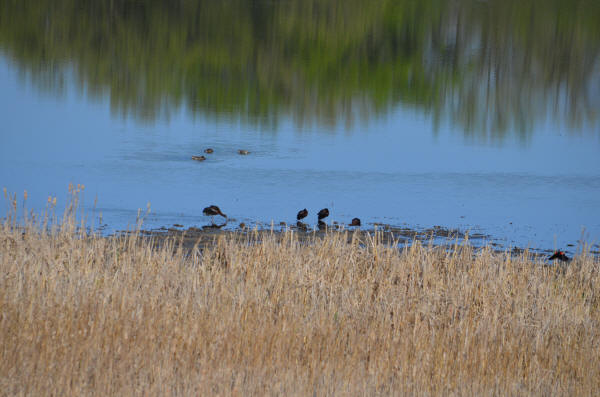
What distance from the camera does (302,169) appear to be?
22531 millimetres

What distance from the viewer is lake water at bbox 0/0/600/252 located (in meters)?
19.2

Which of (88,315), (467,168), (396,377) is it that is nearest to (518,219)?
(467,168)

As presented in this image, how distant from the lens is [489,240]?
16359 mm

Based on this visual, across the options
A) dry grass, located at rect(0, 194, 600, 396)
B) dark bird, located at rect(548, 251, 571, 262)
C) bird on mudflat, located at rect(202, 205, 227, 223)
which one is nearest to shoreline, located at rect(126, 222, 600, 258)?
bird on mudflat, located at rect(202, 205, 227, 223)

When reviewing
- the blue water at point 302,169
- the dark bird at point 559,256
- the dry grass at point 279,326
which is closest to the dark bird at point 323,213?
the blue water at point 302,169

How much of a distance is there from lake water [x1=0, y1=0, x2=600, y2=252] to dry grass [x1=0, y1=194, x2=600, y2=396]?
5.31 meters

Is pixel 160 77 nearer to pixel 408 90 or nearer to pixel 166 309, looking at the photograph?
pixel 408 90

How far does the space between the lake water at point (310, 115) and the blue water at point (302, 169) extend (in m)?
0.08

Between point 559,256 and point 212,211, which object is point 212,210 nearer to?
point 212,211

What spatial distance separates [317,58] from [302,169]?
20782 millimetres

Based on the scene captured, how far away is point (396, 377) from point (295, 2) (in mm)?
52235

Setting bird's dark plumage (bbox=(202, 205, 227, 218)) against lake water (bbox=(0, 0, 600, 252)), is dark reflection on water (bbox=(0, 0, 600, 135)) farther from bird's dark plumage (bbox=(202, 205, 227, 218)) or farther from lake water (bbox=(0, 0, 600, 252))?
bird's dark plumage (bbox=(202, 205, 227, 218))

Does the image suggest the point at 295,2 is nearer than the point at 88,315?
No

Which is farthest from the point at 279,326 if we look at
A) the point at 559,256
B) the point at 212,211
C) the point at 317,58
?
the point at 317,58
